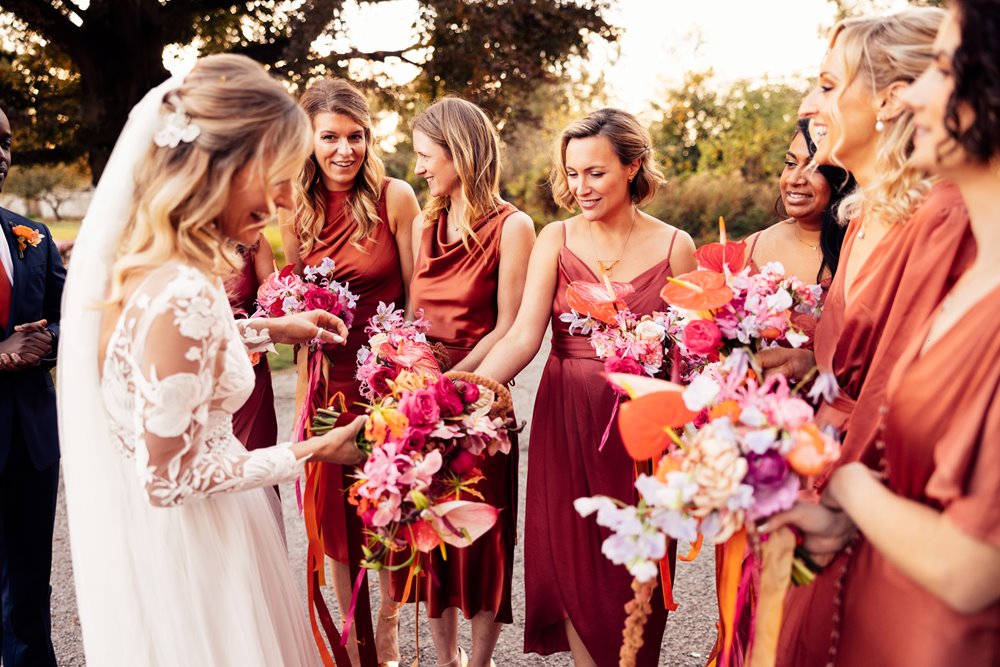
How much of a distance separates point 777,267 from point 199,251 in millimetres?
1856

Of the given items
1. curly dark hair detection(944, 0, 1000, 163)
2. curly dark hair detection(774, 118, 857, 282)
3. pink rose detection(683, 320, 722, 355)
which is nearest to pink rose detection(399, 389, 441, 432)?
pink rose detection(683, 320, 722, 355)

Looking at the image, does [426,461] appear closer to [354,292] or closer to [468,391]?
[468,391]

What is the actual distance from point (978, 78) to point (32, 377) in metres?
3.79

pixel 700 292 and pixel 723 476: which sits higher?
pixel 700 292

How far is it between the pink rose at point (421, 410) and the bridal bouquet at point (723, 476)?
0.80 metres

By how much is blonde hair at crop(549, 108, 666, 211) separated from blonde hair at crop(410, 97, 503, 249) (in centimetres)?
33

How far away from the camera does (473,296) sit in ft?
12.6

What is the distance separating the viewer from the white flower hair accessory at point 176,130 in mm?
2102

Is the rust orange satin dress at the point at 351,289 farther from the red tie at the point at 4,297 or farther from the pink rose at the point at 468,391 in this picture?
the pink rose at the point at 468,391

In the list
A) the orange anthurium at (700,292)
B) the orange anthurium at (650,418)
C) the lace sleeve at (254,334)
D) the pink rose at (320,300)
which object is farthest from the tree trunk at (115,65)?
the orange anthurium at (650,418)

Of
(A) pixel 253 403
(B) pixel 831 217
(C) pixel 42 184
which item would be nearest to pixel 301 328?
(A) pixel 253 403

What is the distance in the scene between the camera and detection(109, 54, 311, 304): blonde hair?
2.09 meters

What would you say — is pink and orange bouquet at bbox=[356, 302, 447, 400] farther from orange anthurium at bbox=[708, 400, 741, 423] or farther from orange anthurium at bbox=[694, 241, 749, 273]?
orange anthurium at bbox=[708, 400, 741, 423]

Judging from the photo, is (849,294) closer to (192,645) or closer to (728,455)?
(728,455)
